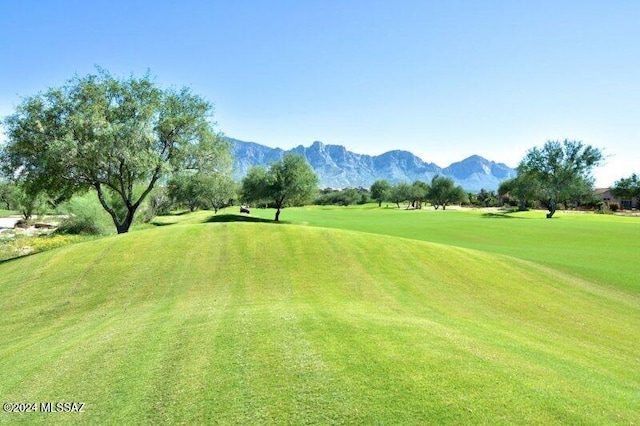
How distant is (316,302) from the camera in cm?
1330

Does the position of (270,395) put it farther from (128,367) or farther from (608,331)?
(608,331)

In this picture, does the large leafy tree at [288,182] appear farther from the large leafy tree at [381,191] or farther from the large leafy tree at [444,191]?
the large leafy tree at [381,191]

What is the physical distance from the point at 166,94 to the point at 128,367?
31.6m

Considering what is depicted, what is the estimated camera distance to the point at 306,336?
8883 millimetres

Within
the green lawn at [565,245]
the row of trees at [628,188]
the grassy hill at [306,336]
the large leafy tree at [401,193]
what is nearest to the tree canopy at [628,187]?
the row of trees at [628,188]

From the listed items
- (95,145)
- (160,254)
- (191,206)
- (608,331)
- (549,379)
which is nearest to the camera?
(549,379)

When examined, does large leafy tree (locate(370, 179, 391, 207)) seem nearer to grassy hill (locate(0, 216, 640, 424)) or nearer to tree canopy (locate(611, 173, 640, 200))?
tree canopy (locate(611, 173, 640, 200))

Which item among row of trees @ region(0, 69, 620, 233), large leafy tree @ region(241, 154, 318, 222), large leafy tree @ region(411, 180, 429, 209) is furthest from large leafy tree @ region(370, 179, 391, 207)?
row of trees @ region(0, 69, 620, 233)

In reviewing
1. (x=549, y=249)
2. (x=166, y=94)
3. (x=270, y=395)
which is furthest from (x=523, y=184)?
(x=270, y=395)

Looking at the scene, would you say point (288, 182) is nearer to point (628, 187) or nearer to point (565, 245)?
point (565, 245)

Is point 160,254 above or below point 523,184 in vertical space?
below

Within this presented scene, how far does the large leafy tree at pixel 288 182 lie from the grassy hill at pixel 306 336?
42379 mm

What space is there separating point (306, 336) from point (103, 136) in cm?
2796

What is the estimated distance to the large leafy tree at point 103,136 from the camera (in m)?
28.8
